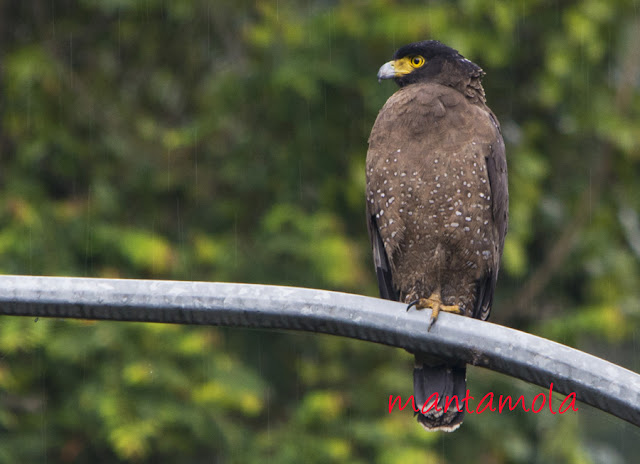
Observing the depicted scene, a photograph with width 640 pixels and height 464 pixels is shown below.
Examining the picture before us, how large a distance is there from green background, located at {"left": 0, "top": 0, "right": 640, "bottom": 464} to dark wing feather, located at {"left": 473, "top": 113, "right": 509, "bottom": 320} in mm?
785

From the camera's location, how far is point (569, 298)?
5.49 metres

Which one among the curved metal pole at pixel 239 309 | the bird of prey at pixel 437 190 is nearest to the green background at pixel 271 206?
the bird of prey at pixel 437 190

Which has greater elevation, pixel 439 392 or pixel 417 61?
pixel 417 61

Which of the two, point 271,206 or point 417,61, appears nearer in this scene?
point 417,61

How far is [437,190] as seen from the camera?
3.58m

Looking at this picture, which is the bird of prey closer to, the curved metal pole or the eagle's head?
the eagle's head

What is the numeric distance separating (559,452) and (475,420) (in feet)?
1.63

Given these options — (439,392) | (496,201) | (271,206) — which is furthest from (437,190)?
(271,206)

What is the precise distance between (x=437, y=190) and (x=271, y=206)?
1.87 metres

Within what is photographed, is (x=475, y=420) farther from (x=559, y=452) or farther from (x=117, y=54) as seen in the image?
(x=117, y=54)

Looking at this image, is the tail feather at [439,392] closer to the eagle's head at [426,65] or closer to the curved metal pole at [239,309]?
the eagle's head at [426,65]

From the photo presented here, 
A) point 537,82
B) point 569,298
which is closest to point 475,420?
point 569,298

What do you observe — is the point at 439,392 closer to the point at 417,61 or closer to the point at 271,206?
the point at 417,61

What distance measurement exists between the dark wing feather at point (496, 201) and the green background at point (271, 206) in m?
0.78
